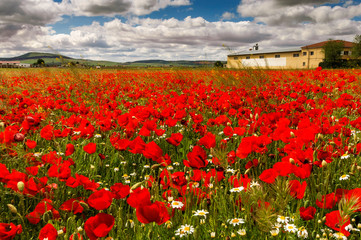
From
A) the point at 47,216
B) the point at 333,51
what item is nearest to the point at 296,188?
the point at 47,216

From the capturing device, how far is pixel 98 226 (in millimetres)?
1082

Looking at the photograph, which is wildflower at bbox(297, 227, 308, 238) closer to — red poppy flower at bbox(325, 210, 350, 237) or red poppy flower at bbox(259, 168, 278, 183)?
red poppy flower at bbox(325, 210, 350, 237)

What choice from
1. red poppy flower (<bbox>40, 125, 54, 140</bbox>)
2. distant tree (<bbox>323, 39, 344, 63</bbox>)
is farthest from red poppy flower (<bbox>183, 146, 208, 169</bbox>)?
distant tree (<bbox>323, 39, 344, 63</bbox>)

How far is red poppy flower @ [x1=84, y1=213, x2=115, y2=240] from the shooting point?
1.07 m

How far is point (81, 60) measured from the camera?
723cm

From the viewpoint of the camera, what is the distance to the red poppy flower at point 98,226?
1.07 meters

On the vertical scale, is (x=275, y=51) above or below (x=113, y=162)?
above

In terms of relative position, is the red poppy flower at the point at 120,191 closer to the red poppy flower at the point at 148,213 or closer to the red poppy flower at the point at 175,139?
the red poppy flower at the point at 148,213

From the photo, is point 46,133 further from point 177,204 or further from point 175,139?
point 177,204

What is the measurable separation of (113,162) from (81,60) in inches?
208

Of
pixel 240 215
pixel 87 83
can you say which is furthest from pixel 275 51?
pixel 240 215

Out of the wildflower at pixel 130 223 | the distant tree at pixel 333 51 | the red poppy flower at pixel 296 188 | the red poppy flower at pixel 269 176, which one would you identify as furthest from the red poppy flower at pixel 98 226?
the distant tree at pixel 333 51

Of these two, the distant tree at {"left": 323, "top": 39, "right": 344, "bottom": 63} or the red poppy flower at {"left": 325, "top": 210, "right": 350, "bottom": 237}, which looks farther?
the distant tree at {"left": 323, "top": 39, "right": 344, "bottom": 63}

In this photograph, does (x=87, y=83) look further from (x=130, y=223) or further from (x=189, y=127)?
(x=130, y=223)
